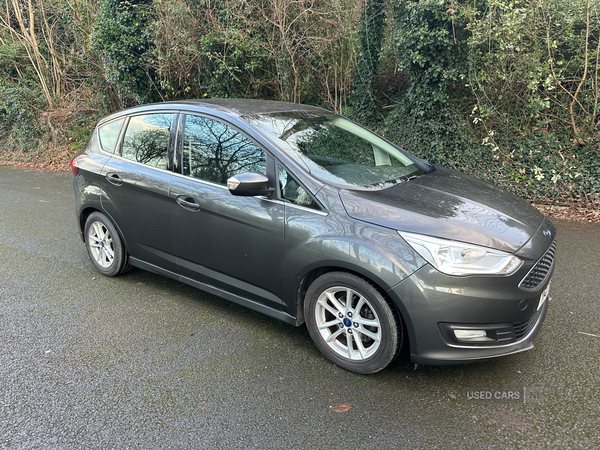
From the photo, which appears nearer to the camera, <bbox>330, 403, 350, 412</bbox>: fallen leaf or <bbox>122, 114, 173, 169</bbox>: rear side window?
<bbox>330, 403, 350, 412</bbox>: fallen leaf

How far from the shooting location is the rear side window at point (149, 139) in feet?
12.3

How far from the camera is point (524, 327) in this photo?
269 cm

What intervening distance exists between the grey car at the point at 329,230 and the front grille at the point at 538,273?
0.5 inches

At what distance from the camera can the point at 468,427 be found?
2.41 m

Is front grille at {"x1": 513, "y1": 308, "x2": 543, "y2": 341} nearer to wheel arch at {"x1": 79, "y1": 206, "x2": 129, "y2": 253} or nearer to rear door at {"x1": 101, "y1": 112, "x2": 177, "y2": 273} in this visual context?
rear door at {"x1": 101, "y1": 112, "x2": 177, "y2": 273}

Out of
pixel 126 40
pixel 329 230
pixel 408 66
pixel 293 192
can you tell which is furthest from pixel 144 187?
pixel 126 40

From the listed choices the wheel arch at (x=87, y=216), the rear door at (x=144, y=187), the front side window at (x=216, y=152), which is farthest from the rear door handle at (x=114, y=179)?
the front side window at (x=216, y=152)

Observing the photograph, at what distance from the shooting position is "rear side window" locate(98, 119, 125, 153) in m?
4.25

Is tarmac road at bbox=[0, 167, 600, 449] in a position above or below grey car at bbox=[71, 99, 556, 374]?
below

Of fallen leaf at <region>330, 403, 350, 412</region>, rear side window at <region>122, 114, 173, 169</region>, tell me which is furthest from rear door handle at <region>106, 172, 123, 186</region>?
fallen leaf at <region>330, 403, 350, 412</region>

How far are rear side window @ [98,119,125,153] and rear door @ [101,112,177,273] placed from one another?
140 millimetres

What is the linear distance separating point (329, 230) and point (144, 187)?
5.97 feet

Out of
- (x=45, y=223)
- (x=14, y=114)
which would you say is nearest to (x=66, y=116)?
(x=14, y=114)

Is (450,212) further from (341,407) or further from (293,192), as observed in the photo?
(341,407)
